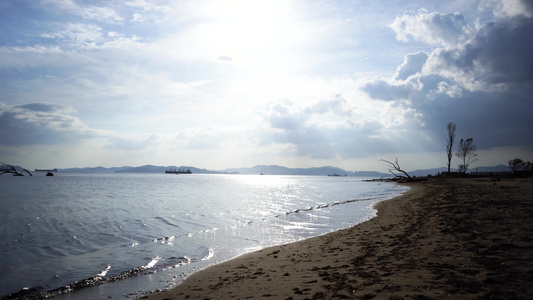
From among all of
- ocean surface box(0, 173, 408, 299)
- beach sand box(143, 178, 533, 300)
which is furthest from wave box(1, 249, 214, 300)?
beach sand box(143, 178, 533, 300)

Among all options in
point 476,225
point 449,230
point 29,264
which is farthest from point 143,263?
point 476,225

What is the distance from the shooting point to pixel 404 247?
10547mm

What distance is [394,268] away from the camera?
801 cm

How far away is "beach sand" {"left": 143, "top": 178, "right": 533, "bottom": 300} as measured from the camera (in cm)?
624

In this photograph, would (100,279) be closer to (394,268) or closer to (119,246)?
(119,246)

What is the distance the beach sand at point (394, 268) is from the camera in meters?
6.24

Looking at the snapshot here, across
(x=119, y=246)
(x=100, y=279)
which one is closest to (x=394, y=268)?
(x=100, y=279)

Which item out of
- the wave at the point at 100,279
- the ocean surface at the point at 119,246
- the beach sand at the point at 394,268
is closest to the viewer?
the beach sand at the point at 394,268

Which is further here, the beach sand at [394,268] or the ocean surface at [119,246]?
the ocean surface at [119,246]

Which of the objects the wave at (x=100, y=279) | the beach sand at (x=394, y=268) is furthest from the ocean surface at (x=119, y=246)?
the beach sand at (x=394, y=268)

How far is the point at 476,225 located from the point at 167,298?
1313 centimetres

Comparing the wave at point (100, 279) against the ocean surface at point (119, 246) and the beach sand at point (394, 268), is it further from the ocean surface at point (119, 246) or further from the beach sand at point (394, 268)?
the beach sand at point (394, 268)

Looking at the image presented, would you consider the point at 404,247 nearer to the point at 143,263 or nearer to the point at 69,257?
the point at 143,263

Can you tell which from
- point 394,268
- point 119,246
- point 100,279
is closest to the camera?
point 394,268
